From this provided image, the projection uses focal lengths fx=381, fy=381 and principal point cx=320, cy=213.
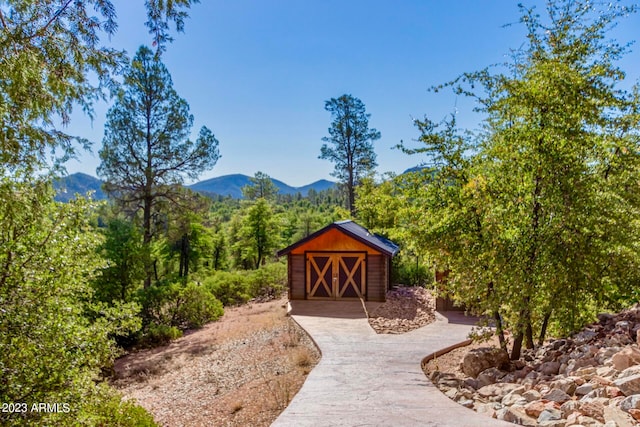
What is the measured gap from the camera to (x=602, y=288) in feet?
19.5

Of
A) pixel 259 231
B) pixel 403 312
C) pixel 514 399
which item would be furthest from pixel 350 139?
pixel 514 399

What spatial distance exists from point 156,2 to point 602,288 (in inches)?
289

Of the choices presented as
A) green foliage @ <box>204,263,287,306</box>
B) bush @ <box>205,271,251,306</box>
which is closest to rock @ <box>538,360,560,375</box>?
green foliage @ <box>204,263,287,306</box>

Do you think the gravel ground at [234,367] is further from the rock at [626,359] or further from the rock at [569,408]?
the rock at [626,359]

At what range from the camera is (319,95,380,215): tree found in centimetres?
2420

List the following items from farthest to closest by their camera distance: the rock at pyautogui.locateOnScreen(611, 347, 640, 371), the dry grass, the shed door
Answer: the shed door → the dry grass → the rock at pyautogui.locateOnScreen(611, 347, 640, 371)

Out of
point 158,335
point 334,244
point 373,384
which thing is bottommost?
point 158,335

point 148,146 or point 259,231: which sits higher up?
point 148,146

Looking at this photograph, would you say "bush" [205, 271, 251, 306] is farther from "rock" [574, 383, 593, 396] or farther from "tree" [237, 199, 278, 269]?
"rock" [574, 383, 593, 396]

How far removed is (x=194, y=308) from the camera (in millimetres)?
14086

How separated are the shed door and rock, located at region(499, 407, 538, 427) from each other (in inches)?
353

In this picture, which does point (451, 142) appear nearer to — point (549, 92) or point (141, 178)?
point (549, 92)

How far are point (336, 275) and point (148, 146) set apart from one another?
929 centimetres

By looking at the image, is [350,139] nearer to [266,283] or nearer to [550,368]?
[266,283]
